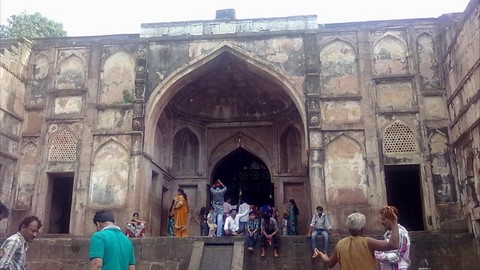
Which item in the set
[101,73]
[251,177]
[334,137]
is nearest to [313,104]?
[334,137]

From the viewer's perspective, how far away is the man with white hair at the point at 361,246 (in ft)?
12.6

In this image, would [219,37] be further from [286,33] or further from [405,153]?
[405,153]

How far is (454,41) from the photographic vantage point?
39.7ft

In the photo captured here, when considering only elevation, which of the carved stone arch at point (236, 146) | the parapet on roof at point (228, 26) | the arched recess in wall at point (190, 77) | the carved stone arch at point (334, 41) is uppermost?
the parapet on roof at point (228, 26)

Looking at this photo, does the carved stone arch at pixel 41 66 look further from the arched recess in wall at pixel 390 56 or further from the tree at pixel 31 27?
the arched recess in wall at pixel 390 56

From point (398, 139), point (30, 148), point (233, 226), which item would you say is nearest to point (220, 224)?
point (233, 226)

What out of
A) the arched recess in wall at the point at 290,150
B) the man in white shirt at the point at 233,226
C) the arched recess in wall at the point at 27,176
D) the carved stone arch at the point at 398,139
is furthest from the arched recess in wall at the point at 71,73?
the carved stone arch at the point at 398,139

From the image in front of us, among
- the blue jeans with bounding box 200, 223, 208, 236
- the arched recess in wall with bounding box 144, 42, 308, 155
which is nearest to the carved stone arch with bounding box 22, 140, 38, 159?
the arched recess in wall with bounding box 144, 42, 308, 155

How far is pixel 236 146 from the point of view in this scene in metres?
17.1

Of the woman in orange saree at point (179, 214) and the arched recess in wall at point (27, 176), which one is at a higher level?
the arched recess in wall at point (27, 176)

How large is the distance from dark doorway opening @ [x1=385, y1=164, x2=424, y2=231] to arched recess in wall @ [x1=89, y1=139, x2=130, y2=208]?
28.5 feet

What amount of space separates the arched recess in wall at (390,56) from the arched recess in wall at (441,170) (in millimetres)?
2238

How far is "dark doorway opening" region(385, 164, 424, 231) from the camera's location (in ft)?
51.4

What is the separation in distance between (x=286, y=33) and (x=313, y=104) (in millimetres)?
2483
